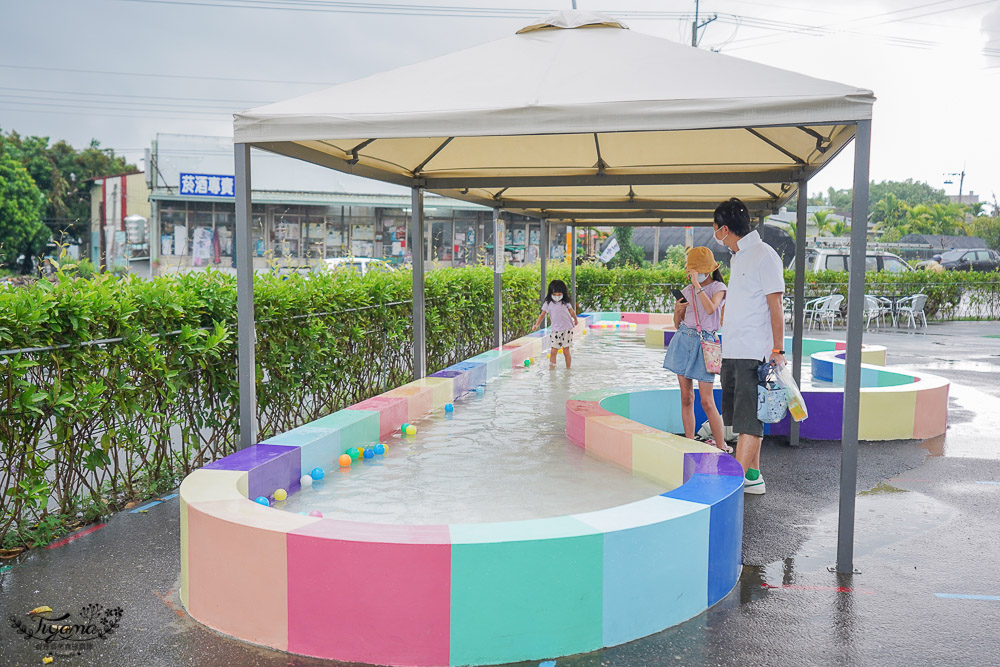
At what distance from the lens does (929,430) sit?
7.46 meters

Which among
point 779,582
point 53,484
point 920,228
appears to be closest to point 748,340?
point 779,582

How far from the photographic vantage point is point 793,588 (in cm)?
393

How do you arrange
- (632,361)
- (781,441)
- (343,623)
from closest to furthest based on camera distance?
(343,623) < (781,441) < (632,361)

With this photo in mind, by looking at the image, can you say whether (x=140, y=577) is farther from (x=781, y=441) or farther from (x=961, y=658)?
(x=781, y=441)

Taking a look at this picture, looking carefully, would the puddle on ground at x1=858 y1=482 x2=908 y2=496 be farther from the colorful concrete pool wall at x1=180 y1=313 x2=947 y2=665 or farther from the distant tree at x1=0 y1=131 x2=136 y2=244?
the distant tree at x1=0 y1=131 x2=136 y2=244

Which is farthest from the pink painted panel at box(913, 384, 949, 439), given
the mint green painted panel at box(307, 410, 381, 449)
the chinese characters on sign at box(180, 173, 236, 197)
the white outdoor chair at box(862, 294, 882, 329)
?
the chinese characters on sign at box(180, 173, 236, 197)

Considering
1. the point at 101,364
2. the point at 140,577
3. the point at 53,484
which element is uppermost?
the point at 101,364

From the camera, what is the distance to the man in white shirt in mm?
4824

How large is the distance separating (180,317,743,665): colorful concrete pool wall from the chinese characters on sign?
2910 centimetres

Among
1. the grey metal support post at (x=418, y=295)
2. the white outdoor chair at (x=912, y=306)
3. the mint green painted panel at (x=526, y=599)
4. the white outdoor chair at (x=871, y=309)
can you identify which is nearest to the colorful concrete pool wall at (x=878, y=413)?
the grey metal support post at (x=418, y=295)

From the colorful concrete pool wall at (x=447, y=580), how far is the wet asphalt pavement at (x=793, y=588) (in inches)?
4.4

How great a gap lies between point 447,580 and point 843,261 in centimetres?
2233

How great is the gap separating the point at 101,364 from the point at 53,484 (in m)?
0.72

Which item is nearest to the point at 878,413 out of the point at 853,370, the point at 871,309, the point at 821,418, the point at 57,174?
the point at 821,418
